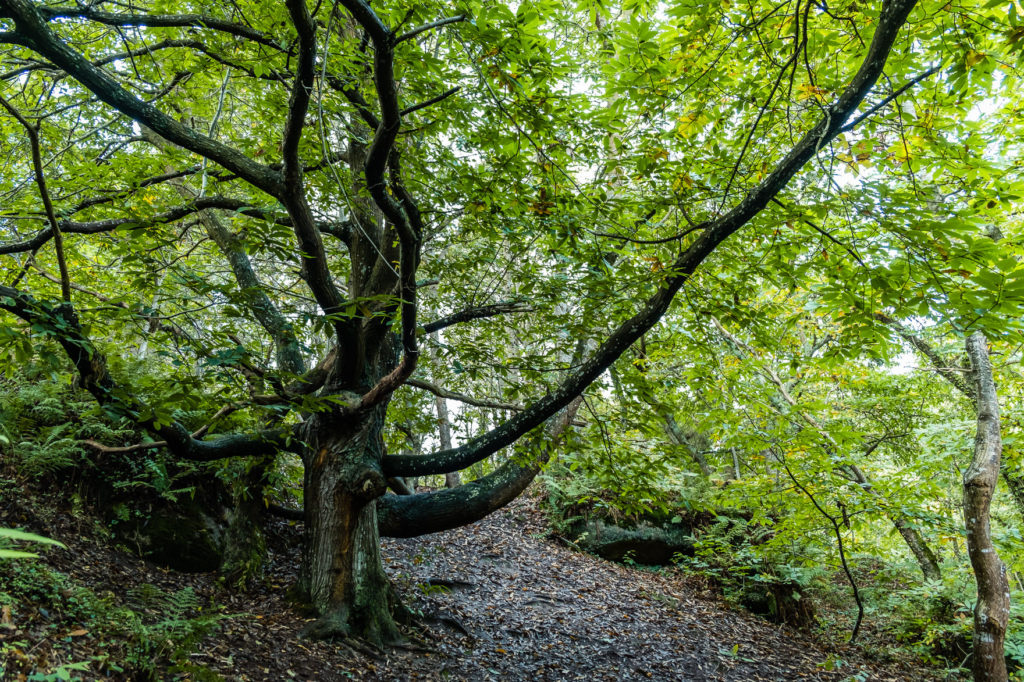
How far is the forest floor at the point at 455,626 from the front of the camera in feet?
11.6

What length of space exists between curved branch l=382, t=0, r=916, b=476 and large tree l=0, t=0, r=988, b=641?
0.02m

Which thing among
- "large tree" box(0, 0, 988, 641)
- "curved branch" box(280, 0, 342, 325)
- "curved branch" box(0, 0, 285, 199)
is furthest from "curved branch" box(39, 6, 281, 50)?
"curved branch" box(280, 0, 342, 325)

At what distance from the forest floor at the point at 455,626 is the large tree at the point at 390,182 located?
2.03 ft

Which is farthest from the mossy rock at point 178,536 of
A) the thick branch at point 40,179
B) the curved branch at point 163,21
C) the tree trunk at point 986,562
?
the tree trunk at point 986,562

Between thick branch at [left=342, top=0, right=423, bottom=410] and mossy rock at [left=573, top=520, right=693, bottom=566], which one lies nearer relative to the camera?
thick branch at [left=342, top=0, right=423, bottom=410]

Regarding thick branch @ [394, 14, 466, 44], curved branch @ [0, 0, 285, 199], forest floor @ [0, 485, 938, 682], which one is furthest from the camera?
forest floor @ [0, 485, 938, 682]

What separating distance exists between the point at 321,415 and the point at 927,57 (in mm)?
5815

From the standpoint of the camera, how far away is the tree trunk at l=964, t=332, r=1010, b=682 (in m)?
5.73

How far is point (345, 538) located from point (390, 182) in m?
3.49

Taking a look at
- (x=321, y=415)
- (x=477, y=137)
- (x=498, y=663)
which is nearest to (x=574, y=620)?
(x=498, y=663)

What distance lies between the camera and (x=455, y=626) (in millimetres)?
6363

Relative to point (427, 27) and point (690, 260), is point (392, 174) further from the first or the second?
point (690, 260)

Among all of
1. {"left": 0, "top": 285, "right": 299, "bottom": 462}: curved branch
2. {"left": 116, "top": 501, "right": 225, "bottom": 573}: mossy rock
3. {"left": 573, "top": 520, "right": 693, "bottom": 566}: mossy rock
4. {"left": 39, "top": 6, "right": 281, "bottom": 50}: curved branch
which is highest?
{"left": 39, "top": 6, "right": 281, "bottom": 50}: curved branch

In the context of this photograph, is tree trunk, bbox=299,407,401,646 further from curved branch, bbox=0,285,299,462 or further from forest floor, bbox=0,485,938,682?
curved branch, bbox=0,285,299,462
